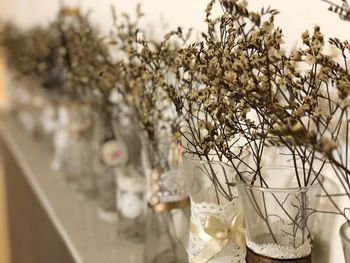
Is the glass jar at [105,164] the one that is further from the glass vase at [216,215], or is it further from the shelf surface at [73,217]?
the glass vase at [216,215]

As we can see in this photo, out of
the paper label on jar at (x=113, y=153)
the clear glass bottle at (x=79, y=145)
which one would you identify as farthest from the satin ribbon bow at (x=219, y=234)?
the clear glass bottle at (x=79, y=145)

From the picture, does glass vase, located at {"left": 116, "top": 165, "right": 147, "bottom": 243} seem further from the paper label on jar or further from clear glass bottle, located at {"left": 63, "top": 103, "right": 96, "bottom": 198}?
clear glass bottle, located at {"left": 63, "top": 103, "right": 96, "bottom": 198}

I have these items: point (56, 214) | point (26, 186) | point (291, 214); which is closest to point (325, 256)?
point (291, 214)

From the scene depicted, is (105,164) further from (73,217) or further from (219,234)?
(219,234)

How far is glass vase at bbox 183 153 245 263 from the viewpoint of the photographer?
2.69 feet

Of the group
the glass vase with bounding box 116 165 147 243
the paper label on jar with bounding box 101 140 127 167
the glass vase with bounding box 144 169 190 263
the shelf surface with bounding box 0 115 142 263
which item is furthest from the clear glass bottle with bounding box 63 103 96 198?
the glass vase with bounding box 144 169 190 263

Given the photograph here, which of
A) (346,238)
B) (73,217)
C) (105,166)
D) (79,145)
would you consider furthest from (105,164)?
(346,238)

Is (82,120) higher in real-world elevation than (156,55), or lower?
lower

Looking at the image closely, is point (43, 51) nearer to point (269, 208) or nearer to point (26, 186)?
point (26, 186)

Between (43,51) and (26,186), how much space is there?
0.51 metres

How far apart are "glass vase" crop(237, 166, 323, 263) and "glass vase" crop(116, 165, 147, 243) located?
48 cm

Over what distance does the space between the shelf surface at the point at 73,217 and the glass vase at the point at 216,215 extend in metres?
0.33

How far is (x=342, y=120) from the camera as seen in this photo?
73 cm

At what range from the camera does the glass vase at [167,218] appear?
3.43 ft
